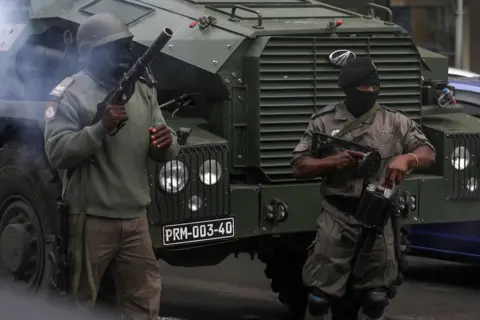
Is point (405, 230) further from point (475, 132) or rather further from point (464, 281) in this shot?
point (464, 281)

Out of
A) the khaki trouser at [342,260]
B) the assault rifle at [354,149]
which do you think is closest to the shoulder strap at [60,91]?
the assault rifle at [354,149]

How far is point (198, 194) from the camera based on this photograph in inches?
269

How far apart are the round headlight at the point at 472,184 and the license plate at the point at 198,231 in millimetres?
1599

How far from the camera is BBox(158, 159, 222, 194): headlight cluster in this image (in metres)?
6.70

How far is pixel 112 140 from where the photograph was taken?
5859 mm

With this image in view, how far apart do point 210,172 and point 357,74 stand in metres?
1.00

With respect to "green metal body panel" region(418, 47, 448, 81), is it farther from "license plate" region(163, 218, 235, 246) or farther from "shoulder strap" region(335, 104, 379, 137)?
"license plate" region(163, 218, 235, 246)

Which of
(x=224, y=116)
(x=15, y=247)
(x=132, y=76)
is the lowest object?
(x=15, y=247)

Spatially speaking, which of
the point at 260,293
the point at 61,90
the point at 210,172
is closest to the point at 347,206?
the point at 210,172

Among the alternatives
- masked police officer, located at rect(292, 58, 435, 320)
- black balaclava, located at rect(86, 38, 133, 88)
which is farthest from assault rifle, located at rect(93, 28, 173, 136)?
masked police officer, located at rect(292, 58, 435, 320)

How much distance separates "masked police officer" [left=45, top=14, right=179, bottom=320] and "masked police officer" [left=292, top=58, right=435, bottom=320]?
107cm

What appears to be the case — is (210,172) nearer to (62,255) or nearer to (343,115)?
(343,115)

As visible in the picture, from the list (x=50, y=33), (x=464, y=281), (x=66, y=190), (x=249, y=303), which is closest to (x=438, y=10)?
(x=464, y=281)

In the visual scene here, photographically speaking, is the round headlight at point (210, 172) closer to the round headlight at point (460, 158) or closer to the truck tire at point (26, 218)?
the truck tire at point (26, 218)
